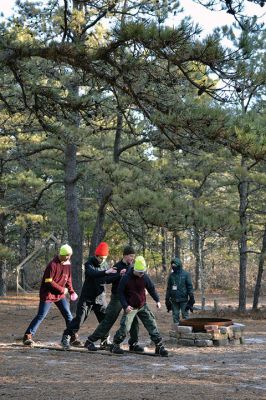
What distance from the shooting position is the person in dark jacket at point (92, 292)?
927cm

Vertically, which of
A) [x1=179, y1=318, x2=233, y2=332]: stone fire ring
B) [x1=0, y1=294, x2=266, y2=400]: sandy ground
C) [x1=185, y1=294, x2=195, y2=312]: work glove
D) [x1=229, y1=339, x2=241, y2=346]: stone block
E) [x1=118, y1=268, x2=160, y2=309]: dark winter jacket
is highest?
[x1=118, y1=268, x2=160, y2=309]: dark winter jacket

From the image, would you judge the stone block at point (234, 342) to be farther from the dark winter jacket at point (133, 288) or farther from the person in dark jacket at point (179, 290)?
the dark winter jacket at point (133, 288)

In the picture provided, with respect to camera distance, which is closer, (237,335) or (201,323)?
(201,323)

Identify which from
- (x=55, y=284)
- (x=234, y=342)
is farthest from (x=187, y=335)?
(x=55, y=284)

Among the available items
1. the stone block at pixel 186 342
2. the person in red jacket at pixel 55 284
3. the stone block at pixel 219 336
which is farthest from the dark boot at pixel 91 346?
the stone block at pixel 219 336

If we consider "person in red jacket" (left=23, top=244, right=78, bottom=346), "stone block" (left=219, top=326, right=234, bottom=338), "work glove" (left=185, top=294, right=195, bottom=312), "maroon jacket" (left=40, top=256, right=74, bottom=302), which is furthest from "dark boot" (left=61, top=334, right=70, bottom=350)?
"work glove" (left=185, top=294, right=195, bottom=312)

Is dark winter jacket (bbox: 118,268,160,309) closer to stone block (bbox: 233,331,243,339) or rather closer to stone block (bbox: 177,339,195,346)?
stone block (bbox: 177,339,195,346)

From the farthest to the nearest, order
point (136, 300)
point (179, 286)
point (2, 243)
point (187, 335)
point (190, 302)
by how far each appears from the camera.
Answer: point (2, 243) < point (179, 286) < point (190, 302) < point (187, 335) < point (136, 300)

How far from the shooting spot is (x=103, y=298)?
964 cm

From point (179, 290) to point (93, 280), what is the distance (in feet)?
10.0

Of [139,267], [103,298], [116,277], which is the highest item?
[139,267]

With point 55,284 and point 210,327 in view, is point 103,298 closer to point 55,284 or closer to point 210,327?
point 55,284

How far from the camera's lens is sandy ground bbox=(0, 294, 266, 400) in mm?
5984

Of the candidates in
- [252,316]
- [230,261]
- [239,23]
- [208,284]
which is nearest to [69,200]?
[252,316]
